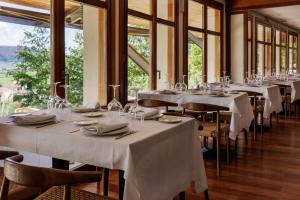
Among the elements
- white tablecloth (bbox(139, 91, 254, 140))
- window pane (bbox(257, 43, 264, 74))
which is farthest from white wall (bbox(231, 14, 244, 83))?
white tablecloth (bbox(139, 91, 254, 140))

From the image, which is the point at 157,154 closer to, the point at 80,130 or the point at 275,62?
the point at 80,130

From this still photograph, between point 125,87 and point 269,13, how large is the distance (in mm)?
8012

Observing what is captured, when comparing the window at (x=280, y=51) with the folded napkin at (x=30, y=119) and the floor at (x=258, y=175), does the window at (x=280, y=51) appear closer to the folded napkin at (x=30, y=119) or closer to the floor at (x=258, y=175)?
the floor at (x=258, y=175)

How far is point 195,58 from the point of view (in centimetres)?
699

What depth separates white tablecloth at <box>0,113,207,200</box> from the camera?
1729 millimetres

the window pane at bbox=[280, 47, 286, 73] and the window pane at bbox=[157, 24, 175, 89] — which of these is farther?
the window pane at bbox=[280, 47, 286, 73]

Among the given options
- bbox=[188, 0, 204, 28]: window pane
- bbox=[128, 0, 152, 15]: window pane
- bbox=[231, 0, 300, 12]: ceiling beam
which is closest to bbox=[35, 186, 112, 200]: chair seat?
bbox=[128, 0, 152, 15]: window pane

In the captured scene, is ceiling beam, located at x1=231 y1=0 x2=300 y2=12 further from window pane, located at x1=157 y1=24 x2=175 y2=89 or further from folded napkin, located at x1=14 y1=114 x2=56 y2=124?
folded napkin, located at x1=14 y1=114 x2=56 y2=124

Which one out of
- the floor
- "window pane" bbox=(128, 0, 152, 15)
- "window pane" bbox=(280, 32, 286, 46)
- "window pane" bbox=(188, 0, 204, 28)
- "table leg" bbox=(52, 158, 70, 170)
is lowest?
the floor

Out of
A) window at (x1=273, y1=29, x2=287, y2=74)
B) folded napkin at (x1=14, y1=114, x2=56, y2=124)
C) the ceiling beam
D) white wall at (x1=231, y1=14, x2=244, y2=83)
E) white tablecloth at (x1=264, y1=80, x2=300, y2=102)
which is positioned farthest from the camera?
window at (x1=273, y1=29, x2=287, y2=74)

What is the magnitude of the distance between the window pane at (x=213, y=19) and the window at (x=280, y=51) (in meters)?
6.05

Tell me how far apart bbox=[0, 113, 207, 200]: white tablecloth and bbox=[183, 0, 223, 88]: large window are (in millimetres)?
4154

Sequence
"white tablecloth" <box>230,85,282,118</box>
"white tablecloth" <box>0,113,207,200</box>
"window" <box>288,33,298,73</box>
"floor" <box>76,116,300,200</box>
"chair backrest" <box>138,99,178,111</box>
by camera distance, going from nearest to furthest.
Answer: "white tablecloth" <box>0,113,207,200</box> → "floor" <box>76,116,300,200</box> → "chair backrest" <box>138,99,178,111</box> → "white tablecloth" <box>230,85,282,118</box> → "window" <box>288,33,298,73</box>

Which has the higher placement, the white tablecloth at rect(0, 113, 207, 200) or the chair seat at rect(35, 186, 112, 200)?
the white tablecloth at rect(0, 113, 207, 200)
